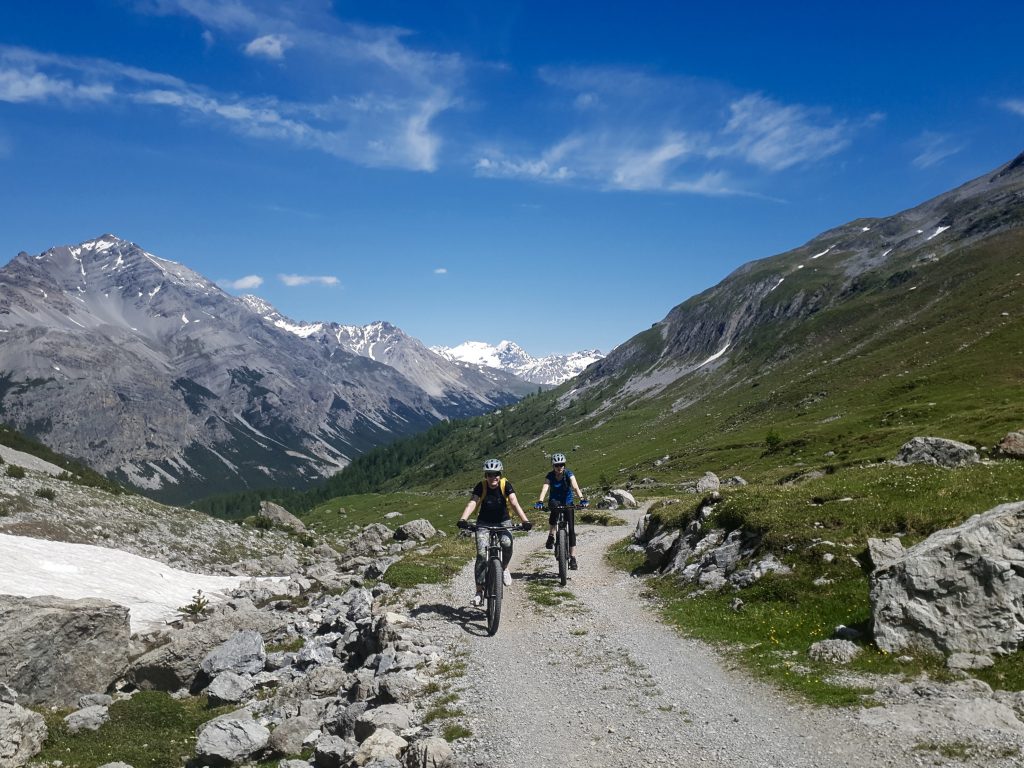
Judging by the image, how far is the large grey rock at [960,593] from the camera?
1294 centimetres

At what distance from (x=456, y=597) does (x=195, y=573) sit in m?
25.0

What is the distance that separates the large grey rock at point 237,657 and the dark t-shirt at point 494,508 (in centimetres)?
957

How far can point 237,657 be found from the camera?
21.2 metres

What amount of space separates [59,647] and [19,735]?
229 inches

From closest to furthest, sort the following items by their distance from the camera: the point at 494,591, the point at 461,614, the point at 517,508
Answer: the point at 517,508
the point at 494,591
the point at 461,614

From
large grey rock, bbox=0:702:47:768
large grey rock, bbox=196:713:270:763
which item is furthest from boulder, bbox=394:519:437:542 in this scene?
large grey rock, bbox=196:713:270:763

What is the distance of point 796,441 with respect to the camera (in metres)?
79.5

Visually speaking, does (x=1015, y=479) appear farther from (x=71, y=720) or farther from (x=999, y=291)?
(x=999, y=291)

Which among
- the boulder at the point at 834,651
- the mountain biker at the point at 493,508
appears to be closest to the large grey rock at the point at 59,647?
the mountain biker at the point at 493,508

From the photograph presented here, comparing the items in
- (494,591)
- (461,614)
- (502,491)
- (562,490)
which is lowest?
(461,614)

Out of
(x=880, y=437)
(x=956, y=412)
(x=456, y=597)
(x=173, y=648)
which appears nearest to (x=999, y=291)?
(x=956, y=412)

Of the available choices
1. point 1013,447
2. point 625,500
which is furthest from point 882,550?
point 625,500

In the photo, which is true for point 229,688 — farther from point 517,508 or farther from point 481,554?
point 517,508

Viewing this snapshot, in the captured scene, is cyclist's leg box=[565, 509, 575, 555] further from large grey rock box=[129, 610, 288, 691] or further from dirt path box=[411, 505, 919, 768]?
large grey rock box=[129, 610, 288, 691]
